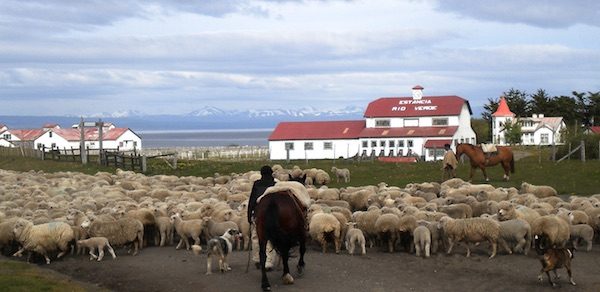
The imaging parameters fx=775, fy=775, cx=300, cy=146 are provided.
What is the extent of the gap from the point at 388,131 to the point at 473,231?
219 ft

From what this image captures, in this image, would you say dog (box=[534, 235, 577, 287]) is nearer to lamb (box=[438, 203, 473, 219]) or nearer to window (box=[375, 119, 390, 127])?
lamb (box=[438, 203, 473, 219])

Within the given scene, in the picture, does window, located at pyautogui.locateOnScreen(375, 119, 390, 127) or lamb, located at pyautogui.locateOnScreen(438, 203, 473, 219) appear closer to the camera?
lamb, located at pyautogui.locateOnScreen(438, 203, 473, 219)

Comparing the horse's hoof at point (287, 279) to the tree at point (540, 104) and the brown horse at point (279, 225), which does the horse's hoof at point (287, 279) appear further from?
the tree at point (540, 104)

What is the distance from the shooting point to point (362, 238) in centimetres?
1892

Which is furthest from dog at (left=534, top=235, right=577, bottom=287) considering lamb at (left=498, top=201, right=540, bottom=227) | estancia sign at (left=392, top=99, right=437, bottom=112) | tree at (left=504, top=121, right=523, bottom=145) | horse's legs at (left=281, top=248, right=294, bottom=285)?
tree at (left=504, top=121, right=523, bottom=145)

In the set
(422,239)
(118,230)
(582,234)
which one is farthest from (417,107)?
(118,230)

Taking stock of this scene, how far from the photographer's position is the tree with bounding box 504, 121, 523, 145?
96.2 m

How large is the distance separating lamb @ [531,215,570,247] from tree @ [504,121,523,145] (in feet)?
264

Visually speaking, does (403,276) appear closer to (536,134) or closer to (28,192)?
(28,192)

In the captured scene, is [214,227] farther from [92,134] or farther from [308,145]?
[92,134]

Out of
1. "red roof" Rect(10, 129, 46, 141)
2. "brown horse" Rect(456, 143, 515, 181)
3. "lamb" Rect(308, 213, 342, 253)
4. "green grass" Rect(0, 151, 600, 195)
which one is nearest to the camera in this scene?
"lamb" Rect(308, 213, 342, 253)

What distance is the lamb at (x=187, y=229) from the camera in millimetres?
19953

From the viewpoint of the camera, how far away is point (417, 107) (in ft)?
284

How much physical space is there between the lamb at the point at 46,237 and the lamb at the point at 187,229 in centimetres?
267
